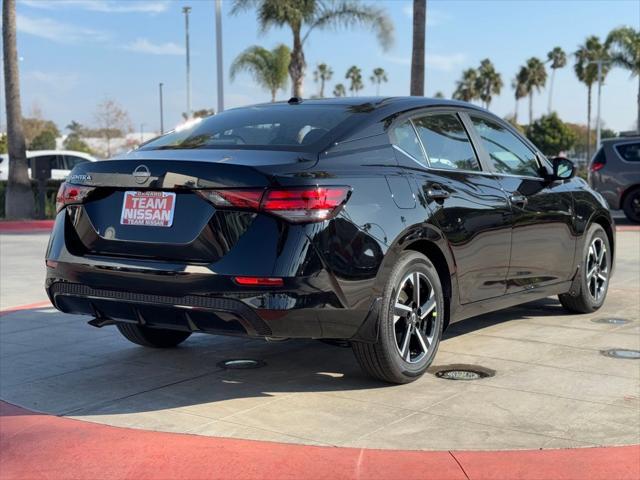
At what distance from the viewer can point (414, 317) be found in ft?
15.7

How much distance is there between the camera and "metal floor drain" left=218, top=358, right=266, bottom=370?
5277 millimetres

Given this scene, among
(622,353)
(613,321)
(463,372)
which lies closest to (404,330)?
(463,372)

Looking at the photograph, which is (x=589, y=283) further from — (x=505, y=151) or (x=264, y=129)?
(x=264, y=129)

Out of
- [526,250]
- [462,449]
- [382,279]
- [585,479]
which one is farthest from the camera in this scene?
[526,250]

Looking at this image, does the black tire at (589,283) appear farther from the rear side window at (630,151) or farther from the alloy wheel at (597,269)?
the rear side window at (630,151)

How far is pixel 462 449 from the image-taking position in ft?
12.2

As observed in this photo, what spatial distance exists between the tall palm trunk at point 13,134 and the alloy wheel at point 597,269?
16.3 meters

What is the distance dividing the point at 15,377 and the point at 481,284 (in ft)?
9.64

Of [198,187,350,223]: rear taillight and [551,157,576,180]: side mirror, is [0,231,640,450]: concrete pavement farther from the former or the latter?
[551,157,576,180]: side mirror

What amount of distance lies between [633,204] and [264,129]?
14.8m

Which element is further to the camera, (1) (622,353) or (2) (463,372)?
(1) (622,353)

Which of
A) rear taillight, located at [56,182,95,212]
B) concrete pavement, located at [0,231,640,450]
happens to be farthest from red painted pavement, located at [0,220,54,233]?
rear taillight, located at [56,182,95,212]

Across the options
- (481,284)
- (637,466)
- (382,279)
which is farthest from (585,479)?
(481,284)

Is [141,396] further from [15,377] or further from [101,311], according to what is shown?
[15,377]
